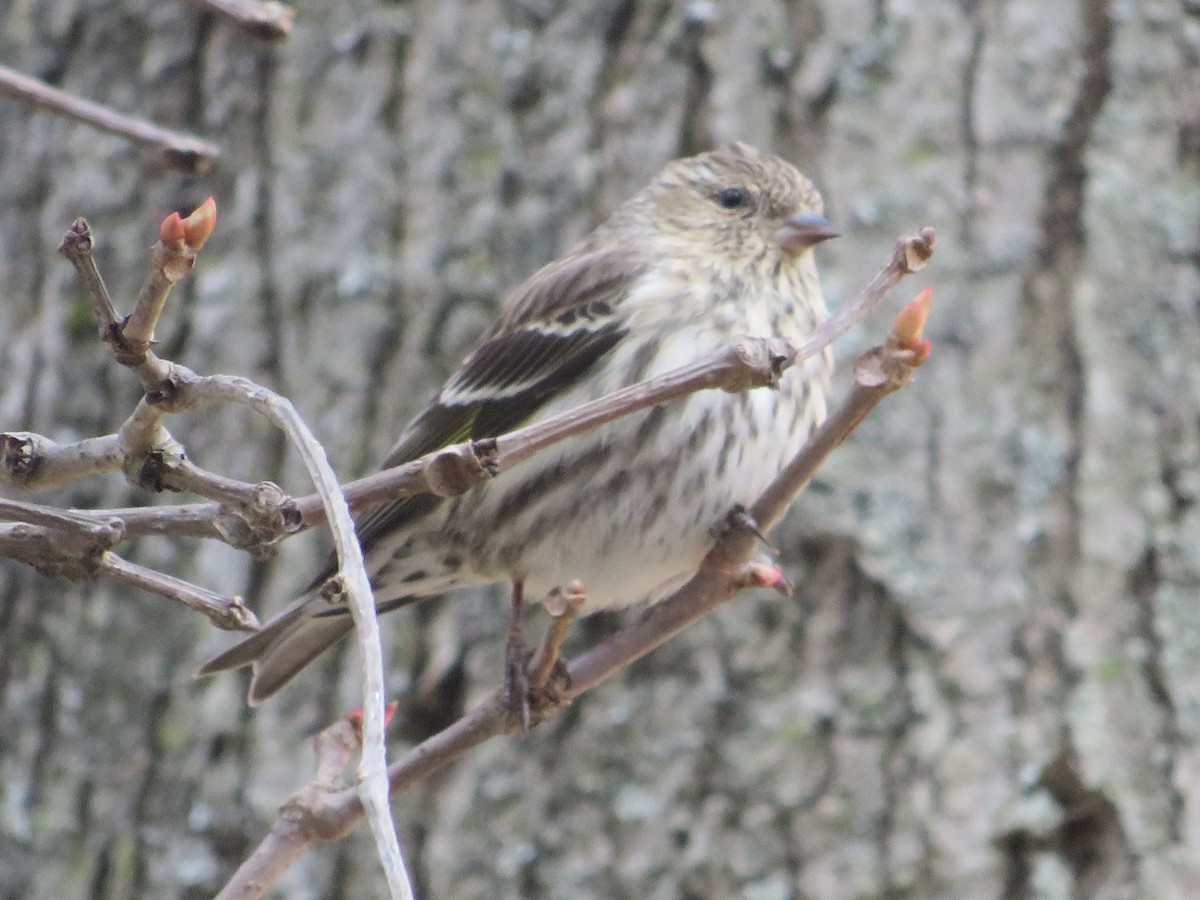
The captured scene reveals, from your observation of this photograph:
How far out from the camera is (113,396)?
12.0 ft

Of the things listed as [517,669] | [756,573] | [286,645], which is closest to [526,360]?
[286,645]

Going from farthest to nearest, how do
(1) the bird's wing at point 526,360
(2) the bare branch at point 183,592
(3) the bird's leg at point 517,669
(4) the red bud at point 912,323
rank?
(1) the bird's wing at point 526,360 < (3) the bird's leg at point 517,669 < (4) the red bud at point 912,323 < (2) the bare branch at point 183,592

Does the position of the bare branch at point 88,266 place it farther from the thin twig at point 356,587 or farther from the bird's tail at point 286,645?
the bird's tail at point 286,645

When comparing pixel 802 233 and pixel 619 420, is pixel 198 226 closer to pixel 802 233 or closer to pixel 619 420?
pixel 619 420

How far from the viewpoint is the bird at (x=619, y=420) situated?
9.02 feet

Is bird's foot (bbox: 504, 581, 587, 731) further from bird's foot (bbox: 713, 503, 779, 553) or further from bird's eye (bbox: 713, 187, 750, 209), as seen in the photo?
bird's eye (bbox: 713, 187, 750, 209)

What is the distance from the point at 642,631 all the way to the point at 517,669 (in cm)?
35

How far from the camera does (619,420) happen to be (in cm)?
266

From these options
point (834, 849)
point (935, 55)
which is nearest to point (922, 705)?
Result: point (834, 849)

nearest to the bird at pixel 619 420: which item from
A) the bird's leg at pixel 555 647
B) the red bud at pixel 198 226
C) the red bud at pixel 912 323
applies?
the bird's leg at pixel 555 647

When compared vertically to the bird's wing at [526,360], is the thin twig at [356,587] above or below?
above

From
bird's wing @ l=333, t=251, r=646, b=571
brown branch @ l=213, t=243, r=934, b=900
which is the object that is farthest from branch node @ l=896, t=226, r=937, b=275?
bird's wing @ l=333, t=251, r=646, b=571

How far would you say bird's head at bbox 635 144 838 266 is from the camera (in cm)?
314

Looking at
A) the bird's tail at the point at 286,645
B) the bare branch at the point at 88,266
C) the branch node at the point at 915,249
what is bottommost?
the bird's tail at the point at 286,645
